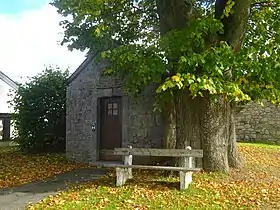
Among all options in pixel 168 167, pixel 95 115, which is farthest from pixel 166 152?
pixel 95 115

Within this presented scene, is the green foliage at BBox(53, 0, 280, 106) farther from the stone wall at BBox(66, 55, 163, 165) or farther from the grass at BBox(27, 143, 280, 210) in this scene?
the grass at BBox(27, 143, 280, 210)

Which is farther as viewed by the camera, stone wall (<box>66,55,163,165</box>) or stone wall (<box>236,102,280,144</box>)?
stone wall (<box>236,102,280,144</box>)

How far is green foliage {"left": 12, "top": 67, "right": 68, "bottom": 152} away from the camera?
17.2 meters

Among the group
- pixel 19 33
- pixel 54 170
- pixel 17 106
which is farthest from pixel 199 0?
pixel 19 33

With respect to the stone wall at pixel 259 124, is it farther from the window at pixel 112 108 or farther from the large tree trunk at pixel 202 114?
the large tree trunk at pixel 202 114

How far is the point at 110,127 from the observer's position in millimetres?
13836

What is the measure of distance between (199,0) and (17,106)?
9.99 meters

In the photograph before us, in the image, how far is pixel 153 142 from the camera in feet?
40.3

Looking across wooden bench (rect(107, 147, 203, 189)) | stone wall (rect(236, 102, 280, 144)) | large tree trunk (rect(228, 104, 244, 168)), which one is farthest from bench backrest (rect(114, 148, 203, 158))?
stone wall (rect(236, 102, 280, 144))

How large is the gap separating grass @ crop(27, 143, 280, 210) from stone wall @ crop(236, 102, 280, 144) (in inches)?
422

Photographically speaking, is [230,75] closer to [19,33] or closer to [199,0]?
[199,0]

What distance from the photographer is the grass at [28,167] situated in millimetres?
10750

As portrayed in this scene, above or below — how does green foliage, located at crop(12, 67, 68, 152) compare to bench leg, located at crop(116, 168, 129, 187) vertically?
above

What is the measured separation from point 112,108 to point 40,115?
4906mm
